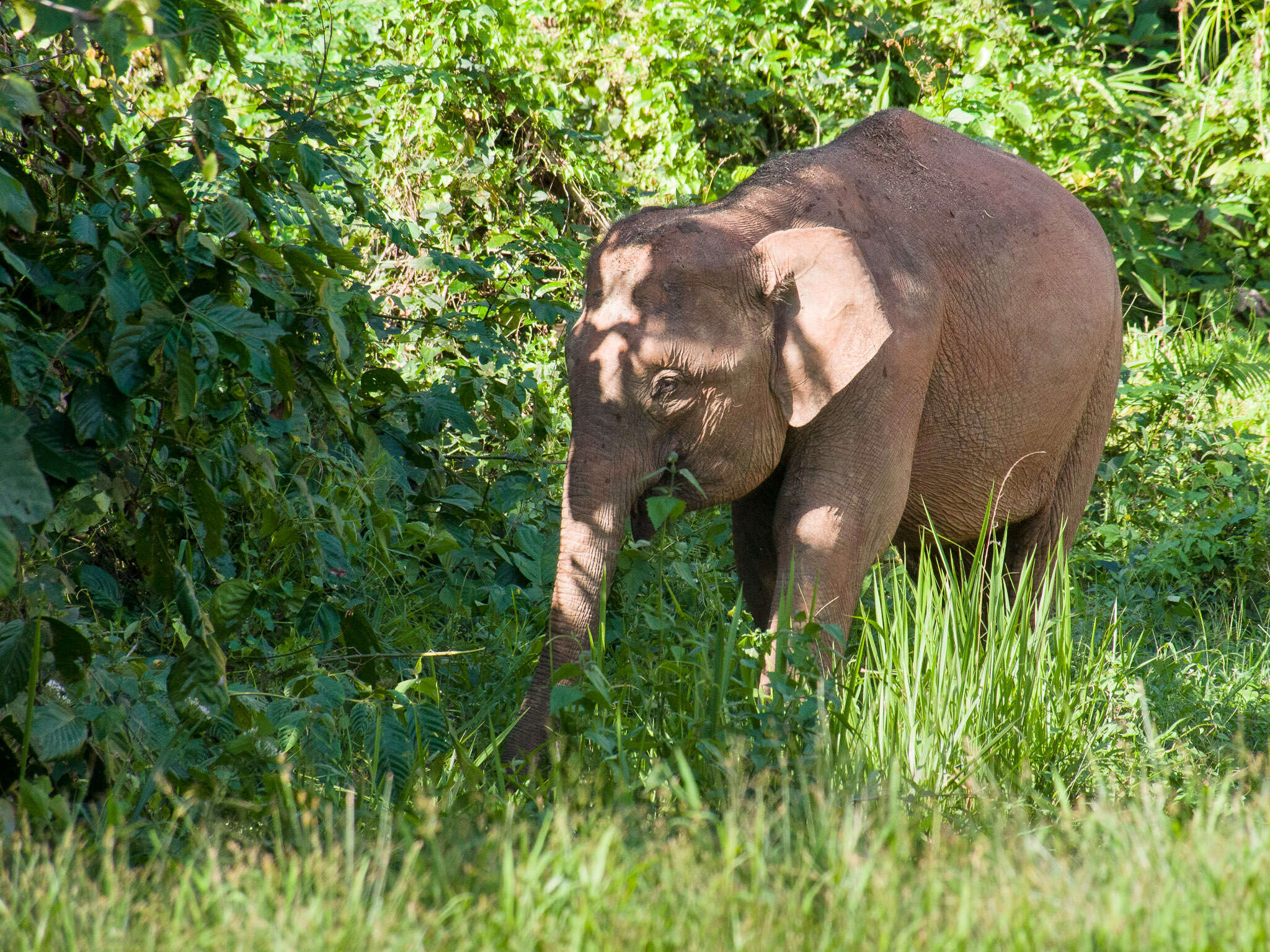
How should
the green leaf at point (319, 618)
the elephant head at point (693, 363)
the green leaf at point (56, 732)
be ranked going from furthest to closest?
the elephant head at point (693, 363)
the green leaf at point (319, 618)
the green leaf at point (56, 732)

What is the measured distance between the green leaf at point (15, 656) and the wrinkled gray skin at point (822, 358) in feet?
4.34

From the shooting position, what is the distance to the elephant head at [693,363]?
12.3 feet

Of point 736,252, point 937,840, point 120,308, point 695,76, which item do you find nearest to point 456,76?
point 695,76

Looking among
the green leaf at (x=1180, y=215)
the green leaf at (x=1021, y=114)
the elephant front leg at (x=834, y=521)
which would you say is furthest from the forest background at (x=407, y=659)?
the green leaf at (x=1021, y=114)

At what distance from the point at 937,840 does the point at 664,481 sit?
160 cm

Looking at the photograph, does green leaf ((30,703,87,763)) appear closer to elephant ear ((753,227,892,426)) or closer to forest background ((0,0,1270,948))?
forest background ((0,0,1270,948))

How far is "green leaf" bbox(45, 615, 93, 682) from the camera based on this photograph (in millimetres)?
2520

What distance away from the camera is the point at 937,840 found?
258 centimetres

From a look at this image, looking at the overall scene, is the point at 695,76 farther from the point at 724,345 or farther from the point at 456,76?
the point at 724,345

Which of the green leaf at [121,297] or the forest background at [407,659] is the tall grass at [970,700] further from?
the green leaf at [121,297]

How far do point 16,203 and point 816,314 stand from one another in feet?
7.03

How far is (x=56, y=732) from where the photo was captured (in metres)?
2.62

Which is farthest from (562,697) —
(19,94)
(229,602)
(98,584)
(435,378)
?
(435,378)

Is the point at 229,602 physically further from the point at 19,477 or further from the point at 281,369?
the point at 19,477
